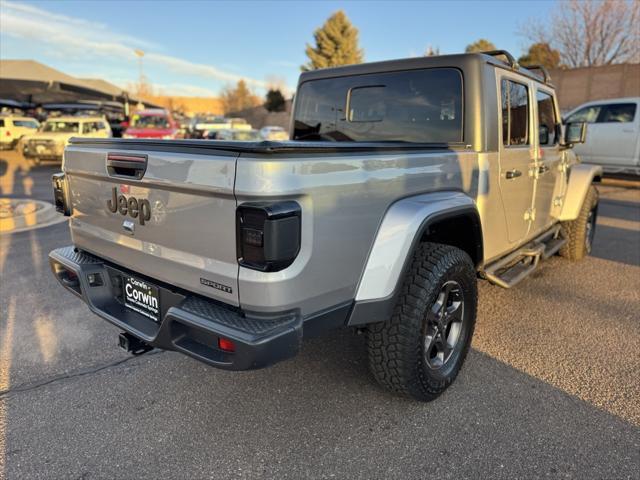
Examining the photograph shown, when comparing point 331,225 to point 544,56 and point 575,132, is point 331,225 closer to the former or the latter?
point 575,132

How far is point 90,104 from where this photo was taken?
33969 mm

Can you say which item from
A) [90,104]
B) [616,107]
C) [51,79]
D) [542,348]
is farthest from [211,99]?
[542,348]

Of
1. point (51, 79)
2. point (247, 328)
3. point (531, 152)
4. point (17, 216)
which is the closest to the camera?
point (247, 328)

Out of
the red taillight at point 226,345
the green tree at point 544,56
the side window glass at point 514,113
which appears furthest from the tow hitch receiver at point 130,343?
the green tree at point 544,56

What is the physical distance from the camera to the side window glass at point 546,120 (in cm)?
→ 418

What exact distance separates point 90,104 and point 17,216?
1217 inches

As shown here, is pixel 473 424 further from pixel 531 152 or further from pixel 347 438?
pixel 531 152

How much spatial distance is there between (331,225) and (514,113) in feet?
7.54

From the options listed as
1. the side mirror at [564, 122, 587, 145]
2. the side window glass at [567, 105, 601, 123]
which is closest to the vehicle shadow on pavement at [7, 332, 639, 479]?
the side mirror at [564, 122, 587, 145]

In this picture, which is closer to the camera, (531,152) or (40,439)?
(40,439)

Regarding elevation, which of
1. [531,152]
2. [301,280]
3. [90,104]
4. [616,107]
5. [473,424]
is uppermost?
[90,104]

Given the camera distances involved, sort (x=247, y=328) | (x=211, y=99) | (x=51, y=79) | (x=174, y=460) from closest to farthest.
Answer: (x=247, y=328), (x=174, y=460), (x=51, y=79), (x=211, y=99)

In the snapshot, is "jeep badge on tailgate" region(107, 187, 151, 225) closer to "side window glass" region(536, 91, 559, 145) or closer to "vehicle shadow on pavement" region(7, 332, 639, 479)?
"vehicle shadow on pavement" region(7, 332, 639, 479)

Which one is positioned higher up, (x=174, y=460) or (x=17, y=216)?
(x=17, y=216)
